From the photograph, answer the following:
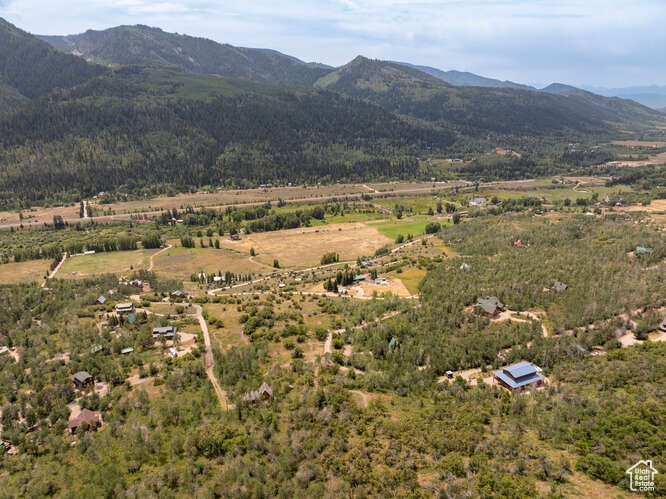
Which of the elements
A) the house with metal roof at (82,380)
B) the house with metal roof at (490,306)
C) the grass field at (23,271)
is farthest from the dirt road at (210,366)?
the grass field at (23,271)

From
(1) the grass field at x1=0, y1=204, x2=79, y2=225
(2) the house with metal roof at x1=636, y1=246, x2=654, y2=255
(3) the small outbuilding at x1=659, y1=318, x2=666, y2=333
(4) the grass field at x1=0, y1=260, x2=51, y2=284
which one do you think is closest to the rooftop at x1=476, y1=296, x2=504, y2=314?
(3) the small outbuilding at x1=659, y1=318, x2=666, y2=333

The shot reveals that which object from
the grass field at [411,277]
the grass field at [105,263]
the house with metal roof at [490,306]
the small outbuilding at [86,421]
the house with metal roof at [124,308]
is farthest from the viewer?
the grass field at [105,263]

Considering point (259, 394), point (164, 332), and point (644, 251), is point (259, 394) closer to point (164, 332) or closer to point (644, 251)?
point (164, 332)

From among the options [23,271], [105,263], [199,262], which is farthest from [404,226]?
[23,271]

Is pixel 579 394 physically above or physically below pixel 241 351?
above

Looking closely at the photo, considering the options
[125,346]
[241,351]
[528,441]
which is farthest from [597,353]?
[125,346]

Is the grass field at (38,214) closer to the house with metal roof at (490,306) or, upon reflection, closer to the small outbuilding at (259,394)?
the small outbuilding at (259,394)

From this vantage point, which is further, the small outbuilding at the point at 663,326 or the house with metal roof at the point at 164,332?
the house with metal roof at the point at 164,332

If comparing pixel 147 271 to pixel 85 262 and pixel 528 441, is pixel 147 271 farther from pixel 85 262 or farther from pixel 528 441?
pixel 528 441
